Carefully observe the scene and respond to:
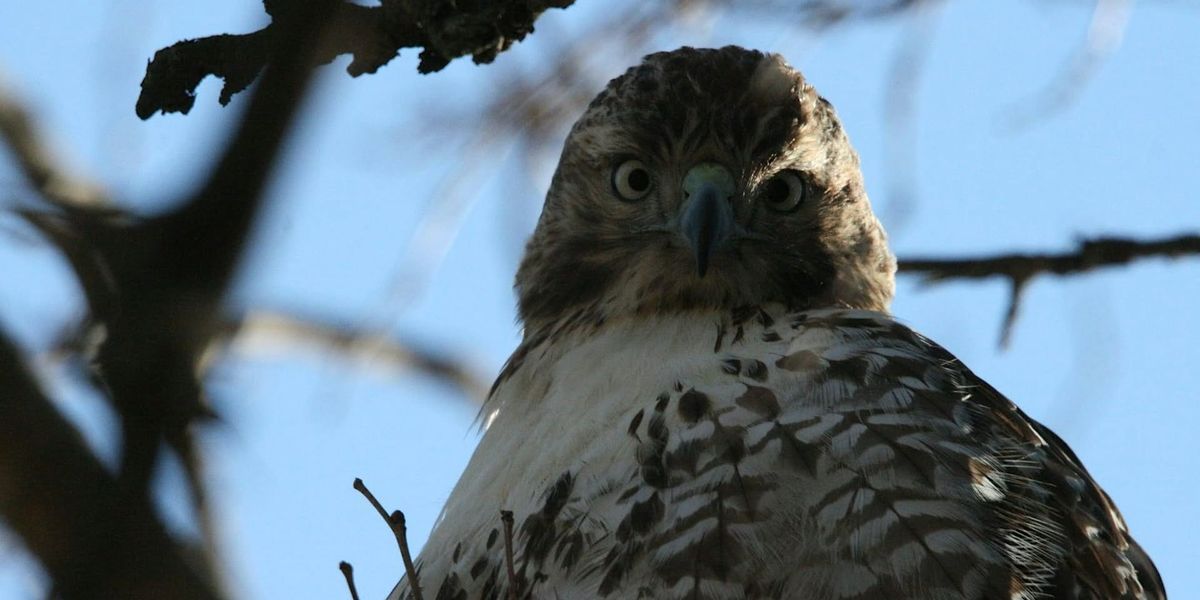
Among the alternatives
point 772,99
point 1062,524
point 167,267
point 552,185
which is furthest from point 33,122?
point 167,267

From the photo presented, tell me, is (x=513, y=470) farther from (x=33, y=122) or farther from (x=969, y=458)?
(x=33, y=122)

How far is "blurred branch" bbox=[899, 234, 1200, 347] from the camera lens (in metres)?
3.49

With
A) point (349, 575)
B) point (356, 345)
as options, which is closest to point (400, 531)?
point (349, 575)

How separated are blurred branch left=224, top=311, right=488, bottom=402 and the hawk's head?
1.51m

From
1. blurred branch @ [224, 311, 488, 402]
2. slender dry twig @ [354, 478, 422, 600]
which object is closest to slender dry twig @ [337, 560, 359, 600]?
slender dry twig @ [354, 478, 422, 600]

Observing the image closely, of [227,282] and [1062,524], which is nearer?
[227,282]

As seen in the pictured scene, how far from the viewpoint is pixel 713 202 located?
11.6ft

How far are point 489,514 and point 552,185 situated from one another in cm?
141

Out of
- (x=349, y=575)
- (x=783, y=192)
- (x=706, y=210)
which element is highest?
(x=783, y=192)

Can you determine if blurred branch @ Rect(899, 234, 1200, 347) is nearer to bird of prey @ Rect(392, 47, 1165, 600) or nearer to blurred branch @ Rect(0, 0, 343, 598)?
bird of prey @ Rect(392, 47, 1165, 600)

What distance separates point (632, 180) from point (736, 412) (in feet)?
3.51

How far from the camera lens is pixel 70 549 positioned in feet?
4.95

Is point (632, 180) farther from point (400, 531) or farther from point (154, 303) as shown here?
point (154, 303)

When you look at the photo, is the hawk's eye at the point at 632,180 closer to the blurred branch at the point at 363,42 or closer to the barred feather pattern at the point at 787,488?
the barred feather pattern at the point at 787,488
